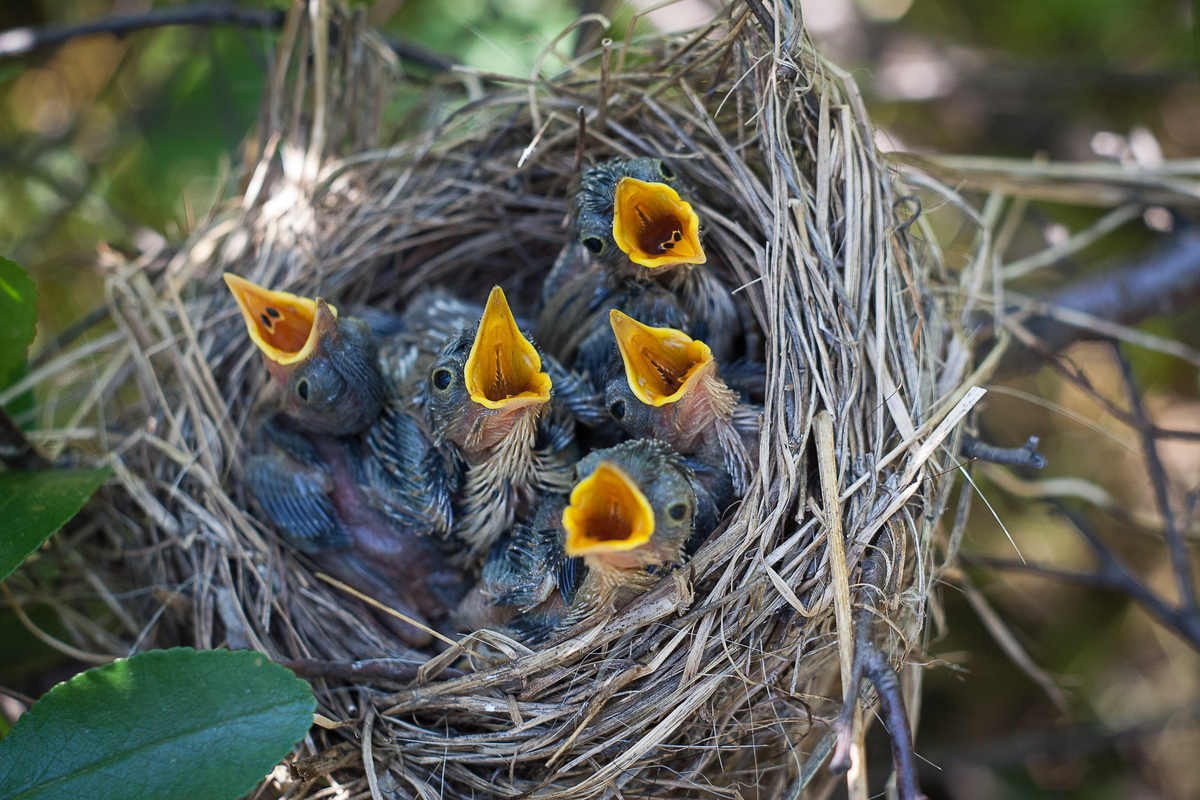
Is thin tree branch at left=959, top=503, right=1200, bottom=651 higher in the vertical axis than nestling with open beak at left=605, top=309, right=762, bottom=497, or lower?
lower

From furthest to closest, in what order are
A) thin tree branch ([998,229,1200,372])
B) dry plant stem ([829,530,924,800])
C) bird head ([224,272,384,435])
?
thin tree branch ([998,229,1200,372]) → bird head ([224,272,384,435]) → dry plant stem ([829,530,924,800])

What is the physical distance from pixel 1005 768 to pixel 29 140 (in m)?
2.60

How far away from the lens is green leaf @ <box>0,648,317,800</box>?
0.92 m

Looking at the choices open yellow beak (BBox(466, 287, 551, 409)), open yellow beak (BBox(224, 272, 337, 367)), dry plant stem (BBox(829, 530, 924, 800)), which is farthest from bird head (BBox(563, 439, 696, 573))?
open yellow beak (BBox(224, 272, 337, 367))

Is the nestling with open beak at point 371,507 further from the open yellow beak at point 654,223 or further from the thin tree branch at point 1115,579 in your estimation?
the thin tree branch at point 1115,579

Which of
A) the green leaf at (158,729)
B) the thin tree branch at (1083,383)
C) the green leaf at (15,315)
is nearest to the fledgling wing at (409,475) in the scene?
the green leaf at (158,729)

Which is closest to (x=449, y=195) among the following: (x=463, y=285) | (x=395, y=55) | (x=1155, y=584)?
(x=463, y=285)

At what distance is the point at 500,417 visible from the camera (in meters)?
1.17

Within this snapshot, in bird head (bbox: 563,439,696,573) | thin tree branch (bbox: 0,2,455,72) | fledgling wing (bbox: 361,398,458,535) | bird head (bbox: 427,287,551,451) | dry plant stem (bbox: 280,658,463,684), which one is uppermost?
thin tree branch (bbox: 0,2,455,72)

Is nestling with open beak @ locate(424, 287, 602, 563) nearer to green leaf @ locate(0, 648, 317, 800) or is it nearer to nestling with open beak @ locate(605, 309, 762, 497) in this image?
nestling with open beak @ locate(605, 309, 762, 497)

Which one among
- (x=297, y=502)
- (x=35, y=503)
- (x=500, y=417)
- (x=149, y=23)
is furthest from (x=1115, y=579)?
(x=149, y=23)

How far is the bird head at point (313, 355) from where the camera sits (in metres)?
1.24

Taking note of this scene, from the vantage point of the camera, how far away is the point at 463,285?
166cm

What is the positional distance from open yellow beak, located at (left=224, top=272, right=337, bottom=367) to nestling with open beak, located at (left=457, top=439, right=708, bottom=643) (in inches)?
16.5
